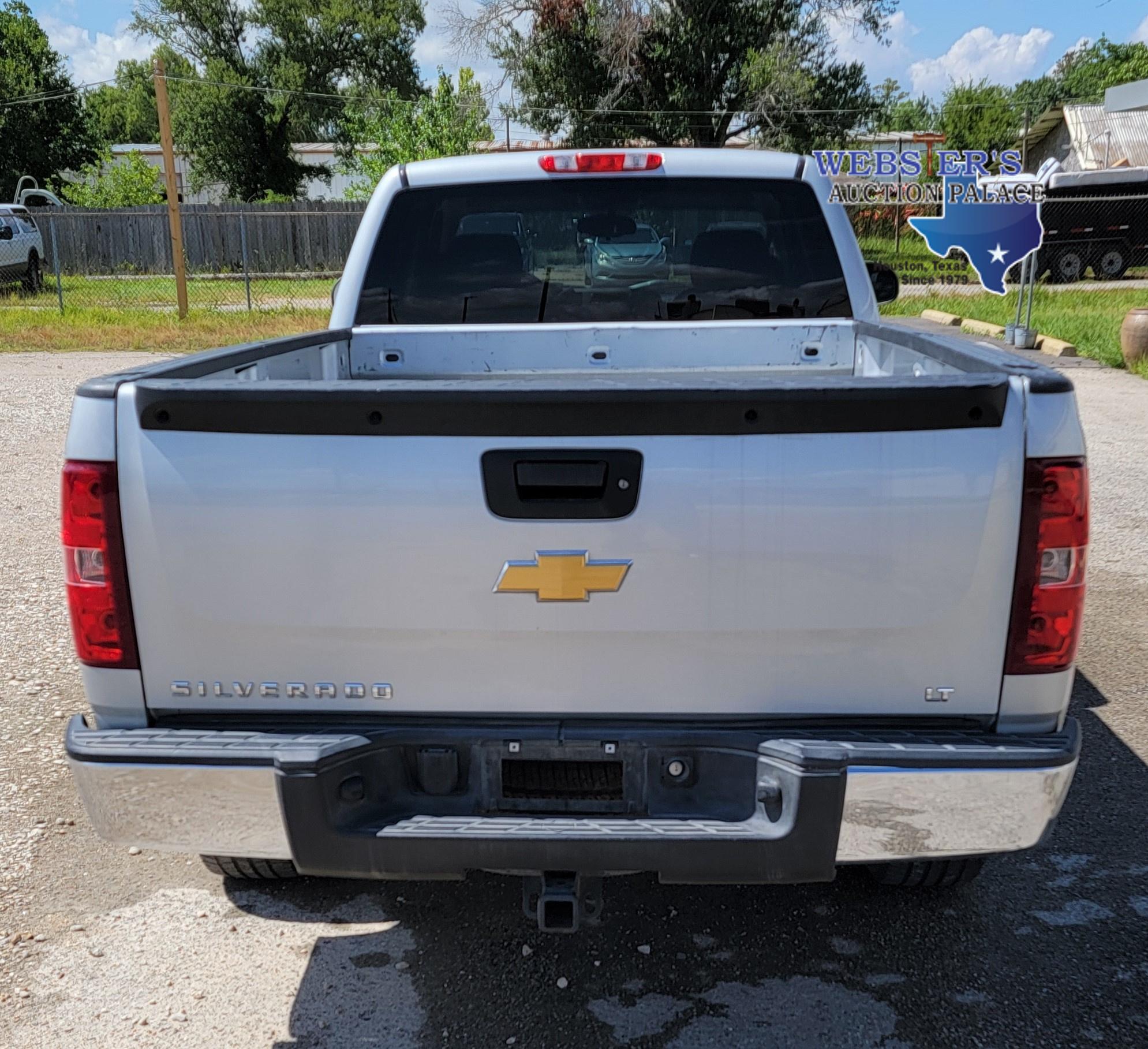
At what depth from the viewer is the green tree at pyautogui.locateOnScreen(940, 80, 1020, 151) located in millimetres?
53000

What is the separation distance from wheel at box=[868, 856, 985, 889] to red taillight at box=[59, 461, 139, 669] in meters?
2.13

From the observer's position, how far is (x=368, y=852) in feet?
7.85

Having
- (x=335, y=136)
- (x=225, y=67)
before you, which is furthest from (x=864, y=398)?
(x=335, y=136)

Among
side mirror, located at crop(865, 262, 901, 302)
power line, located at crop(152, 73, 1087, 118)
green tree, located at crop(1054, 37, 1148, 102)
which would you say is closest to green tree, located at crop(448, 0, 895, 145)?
power line, located at crop(152, 73, 1087, 118)

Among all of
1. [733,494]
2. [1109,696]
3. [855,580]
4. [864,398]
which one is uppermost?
[864,398]

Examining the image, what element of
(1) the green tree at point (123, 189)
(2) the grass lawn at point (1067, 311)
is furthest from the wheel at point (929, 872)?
(1) the green tree at point (123, 189)

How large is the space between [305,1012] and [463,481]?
1.51m

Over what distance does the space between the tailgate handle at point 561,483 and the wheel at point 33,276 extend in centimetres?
2826

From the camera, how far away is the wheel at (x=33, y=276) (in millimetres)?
26938

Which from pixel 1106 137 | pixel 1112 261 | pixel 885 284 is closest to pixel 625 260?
pixel 885 284

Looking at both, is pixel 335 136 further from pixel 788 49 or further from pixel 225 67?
pixel 788 49

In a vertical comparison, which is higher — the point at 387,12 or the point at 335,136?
the point at 387,12

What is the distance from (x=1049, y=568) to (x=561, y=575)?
1.02 meters

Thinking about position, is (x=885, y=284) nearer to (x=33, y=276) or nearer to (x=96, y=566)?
(x=96, y=566)
